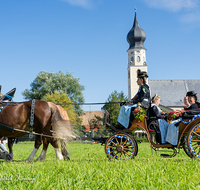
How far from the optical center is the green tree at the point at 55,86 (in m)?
42.1

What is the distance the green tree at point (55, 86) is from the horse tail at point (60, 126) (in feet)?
117

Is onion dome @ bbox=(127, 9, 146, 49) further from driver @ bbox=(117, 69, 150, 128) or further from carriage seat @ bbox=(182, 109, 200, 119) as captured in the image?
carriage seat @ bbox=(182, 109, 200, 119)

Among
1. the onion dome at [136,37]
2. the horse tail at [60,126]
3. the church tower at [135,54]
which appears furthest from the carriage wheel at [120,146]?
the onion dome at [136,37]

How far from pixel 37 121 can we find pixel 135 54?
190ft

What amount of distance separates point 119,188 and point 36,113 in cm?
365

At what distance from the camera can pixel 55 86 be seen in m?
43.2

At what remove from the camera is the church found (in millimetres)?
47562

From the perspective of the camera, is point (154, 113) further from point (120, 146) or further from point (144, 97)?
point (120, 146)

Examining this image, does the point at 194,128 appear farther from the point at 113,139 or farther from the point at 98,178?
the point at 98,178

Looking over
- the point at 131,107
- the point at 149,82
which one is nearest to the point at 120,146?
the point at 131,107

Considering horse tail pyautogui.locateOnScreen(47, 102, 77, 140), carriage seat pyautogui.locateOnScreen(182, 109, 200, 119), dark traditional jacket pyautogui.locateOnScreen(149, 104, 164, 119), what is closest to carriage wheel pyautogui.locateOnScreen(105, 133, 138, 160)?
dark traditional jacket pyautogui.locateOnScreen(149, 104, 164, 119)

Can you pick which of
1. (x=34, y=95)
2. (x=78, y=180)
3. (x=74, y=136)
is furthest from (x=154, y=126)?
(x=34, y=95)

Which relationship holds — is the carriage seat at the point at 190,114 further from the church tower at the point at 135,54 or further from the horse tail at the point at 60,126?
the church tower at the point at 135,54

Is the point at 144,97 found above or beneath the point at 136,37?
beneath
